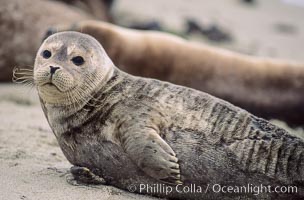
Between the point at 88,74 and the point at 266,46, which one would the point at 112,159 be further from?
the point at 266,46

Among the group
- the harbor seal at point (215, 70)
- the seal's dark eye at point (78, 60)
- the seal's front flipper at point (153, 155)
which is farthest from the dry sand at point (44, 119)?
the harbor seal at point (215, 70)

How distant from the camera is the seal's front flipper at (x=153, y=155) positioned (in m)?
3.34

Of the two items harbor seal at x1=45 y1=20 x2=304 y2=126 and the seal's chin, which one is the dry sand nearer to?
the seal's chin

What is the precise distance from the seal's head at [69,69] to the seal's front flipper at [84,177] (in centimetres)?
43

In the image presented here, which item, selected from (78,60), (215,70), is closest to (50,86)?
(78,60)

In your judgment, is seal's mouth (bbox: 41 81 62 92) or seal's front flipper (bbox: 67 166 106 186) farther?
seal's front flipper (bbox: 67 166 106 186)

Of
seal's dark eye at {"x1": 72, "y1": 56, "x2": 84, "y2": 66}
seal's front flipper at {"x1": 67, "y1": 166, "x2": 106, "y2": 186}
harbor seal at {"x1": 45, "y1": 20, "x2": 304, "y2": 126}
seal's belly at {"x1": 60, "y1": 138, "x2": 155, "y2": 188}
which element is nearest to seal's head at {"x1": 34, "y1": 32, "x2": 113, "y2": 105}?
seal's dark eye at {"x1": 72, "y1": 56, "x2": 84, "y2": 66}

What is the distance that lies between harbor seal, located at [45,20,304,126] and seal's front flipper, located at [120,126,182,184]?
3.37m

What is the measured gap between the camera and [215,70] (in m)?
6.94

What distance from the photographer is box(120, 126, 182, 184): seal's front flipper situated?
11.0ft

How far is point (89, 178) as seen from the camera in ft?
12.2

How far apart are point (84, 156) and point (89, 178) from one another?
0.14 meters

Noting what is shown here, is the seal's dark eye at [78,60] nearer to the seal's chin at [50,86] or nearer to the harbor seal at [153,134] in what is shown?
the harbor seal at [153,134]

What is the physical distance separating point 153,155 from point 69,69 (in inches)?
→ 29.9
